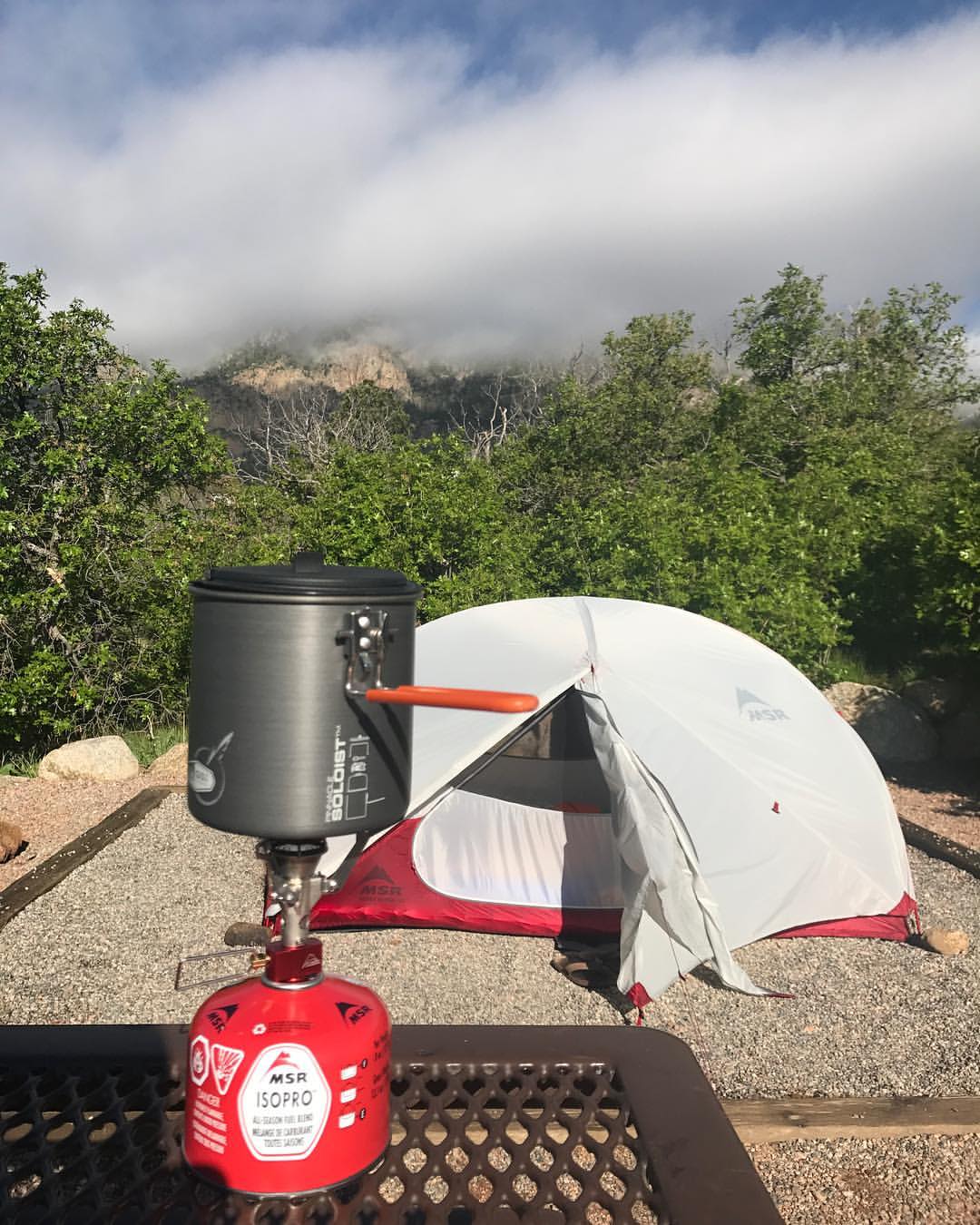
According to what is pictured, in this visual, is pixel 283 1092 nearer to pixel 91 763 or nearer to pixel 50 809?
pixel 50 809

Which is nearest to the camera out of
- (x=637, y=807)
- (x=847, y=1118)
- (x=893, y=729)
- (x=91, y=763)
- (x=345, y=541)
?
(x=847, y=1118)

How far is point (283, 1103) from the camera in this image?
3.60ft

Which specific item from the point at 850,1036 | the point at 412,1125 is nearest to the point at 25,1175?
the point at 412,1125

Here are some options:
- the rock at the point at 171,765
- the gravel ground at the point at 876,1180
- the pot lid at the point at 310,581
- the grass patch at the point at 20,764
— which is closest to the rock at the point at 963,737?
the gravel ground at the point at 876,1180

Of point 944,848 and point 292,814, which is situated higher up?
point 292,814

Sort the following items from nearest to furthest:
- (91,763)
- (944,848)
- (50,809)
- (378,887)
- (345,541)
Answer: (378,887) < (944,848) < (50,809) < (91,763) < (345,541)

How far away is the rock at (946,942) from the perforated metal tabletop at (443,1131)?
3.51 m

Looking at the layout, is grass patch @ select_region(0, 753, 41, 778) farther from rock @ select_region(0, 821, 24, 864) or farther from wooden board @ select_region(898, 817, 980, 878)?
wooden board @ select_region(898, 817, 980, 878)

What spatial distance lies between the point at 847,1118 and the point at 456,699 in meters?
2.76

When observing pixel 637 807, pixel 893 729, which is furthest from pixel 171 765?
pixel 893 729

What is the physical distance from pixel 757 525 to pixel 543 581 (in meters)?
2.26

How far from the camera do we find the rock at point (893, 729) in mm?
8461

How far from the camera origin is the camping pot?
1.14 m

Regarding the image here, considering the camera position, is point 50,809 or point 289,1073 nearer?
point 289,1073
